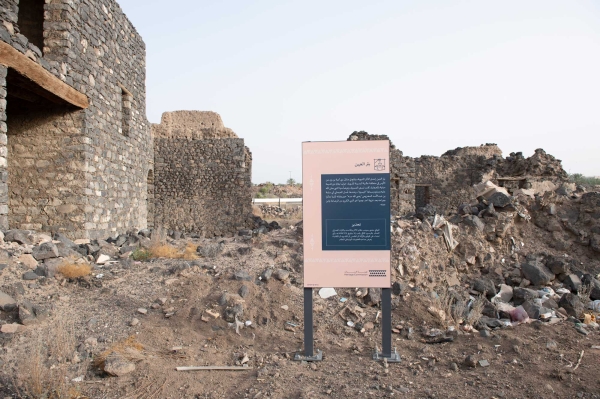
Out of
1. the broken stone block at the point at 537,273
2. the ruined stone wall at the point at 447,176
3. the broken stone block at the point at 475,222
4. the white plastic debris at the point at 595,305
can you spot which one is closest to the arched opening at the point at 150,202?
the broken stone block at the point at 475,222

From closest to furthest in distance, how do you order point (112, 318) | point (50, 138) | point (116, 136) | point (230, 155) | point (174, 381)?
point (174, 381)
point (112, 318)
point (50, 138)
point (116, 136)
point (230, 155)

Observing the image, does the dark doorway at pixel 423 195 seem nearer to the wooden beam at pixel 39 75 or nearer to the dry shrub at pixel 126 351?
the wooden beam at pixel 39 75

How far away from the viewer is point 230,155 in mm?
14609

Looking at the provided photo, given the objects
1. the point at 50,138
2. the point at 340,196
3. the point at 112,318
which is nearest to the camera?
the point at 340,196

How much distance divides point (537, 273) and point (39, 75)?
8.48m

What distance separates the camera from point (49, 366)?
12.4 ft

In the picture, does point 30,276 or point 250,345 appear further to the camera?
point 30,276

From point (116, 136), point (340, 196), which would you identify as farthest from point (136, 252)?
point (340, 196)

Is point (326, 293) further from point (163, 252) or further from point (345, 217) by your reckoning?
point (163, 252)

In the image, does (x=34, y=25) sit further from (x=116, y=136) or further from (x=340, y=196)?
(x=340, y=196)

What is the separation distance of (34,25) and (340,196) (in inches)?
337

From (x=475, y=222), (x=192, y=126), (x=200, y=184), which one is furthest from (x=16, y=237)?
(x=192, y=126)

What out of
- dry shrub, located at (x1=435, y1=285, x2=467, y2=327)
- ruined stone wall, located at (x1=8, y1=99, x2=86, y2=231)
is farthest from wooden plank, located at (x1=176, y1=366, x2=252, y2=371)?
ruined stone wall, located at (x1=8, y1=99, x2=86, y2=231)

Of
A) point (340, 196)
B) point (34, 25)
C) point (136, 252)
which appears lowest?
point (136, 252)
